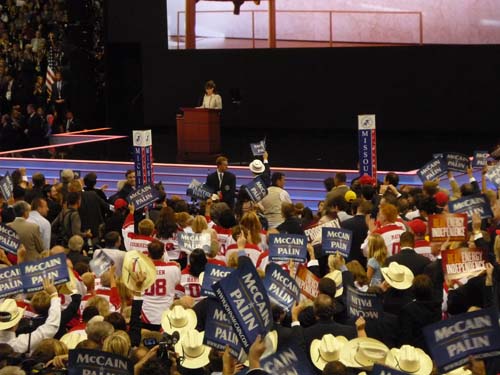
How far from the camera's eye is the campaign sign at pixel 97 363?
6.85m

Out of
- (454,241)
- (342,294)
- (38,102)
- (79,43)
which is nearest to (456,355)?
(342,294)

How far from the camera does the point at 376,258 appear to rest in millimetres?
9852

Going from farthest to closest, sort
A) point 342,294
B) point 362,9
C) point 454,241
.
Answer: point 362,9
point 454,241
point 342,294

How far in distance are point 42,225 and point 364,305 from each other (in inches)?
224

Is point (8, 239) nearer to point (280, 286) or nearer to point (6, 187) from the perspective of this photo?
point (6, 187)

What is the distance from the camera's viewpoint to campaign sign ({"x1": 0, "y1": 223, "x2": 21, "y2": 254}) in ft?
37.2

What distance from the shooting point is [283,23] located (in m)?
25.9

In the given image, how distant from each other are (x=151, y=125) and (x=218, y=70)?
273cm

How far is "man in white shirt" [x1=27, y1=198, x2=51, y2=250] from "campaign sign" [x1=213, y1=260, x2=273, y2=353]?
6.62 metres

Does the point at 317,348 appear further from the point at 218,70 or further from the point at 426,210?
the point at 218,70

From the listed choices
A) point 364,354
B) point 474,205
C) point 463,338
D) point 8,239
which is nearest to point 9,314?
point 8,239

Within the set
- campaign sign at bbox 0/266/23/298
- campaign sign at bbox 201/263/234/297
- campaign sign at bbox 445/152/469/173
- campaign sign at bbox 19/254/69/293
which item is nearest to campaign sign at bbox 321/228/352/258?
campaign sign at bbox 201/263/234/297

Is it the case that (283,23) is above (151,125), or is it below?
above

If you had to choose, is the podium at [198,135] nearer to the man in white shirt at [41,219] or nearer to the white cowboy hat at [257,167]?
the white cowboy hat at [257,167]
